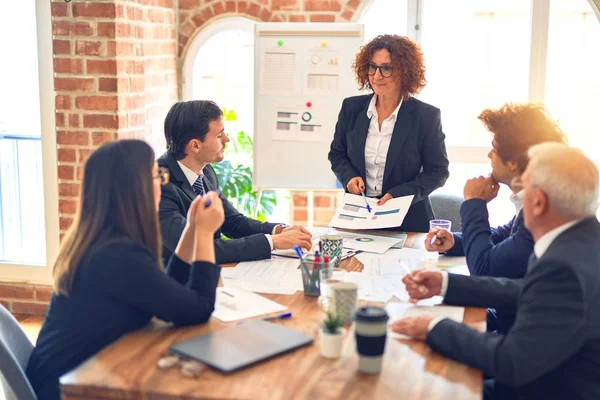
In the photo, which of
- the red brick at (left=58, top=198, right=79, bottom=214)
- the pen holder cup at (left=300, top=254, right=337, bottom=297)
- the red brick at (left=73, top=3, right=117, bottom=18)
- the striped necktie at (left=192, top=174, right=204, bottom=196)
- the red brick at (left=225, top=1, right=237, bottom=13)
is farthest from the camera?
the red brick at (left=225, top=1, right=237, bottom=13)

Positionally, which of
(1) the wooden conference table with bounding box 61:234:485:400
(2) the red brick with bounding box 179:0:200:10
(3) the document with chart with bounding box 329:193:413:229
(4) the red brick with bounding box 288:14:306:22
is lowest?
(1) the wooden conference table with bounding box 61:234:485:400

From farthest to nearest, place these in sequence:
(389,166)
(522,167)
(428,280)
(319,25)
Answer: (319,25) < (389,166) < (522,167) < (428,280)

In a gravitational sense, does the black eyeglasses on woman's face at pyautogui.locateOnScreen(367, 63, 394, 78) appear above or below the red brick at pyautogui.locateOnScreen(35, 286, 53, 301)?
above

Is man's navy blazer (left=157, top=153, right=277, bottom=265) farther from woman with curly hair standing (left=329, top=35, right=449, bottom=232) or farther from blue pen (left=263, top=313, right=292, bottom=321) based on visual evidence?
woman with curly hair standing (left=329, top=35, right=449, bottom=232)

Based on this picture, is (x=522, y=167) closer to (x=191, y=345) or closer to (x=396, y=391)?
(x=396, y=391)

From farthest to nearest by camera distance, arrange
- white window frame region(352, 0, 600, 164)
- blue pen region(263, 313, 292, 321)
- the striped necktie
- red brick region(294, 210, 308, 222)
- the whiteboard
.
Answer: red brick region(294, 210, 308, 222) < white window frame region(352, 0, 600, 164) < the whiteboard < the striped necktie < blue pen region(263, 313, 292, 321)

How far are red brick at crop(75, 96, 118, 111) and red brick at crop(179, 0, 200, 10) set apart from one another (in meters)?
1.08

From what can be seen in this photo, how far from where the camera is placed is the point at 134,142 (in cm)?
184

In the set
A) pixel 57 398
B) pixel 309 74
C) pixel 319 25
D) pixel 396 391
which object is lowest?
pixel 57 398

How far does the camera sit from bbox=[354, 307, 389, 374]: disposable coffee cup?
153 centimetres

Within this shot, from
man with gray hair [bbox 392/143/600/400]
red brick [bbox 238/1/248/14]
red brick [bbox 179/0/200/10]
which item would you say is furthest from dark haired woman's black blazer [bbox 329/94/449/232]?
red brick [bbox 179/0/200/10]

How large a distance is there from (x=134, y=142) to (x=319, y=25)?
96.6 inches

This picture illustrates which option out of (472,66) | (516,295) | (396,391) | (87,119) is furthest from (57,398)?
(472,66)

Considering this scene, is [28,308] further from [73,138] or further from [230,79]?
[230,79]
